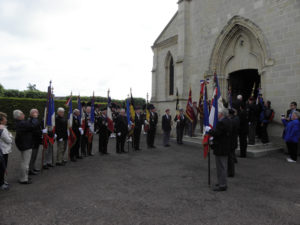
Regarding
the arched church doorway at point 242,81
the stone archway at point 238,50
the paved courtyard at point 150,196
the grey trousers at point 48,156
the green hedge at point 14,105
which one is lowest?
the paved courtyard at point 150,196

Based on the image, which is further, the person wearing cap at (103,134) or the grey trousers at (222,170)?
the person wearing cap at (103,134)

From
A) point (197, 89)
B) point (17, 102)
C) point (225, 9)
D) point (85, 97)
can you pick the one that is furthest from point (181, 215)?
point (85, 97)

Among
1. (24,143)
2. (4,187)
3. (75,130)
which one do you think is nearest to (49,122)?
(24,143)

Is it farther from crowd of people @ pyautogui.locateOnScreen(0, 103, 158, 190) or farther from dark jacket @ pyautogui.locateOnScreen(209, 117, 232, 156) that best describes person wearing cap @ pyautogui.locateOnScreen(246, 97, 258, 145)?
dark jacket @ pyautogui.locateOnScreen(209, 117, 232, 156)

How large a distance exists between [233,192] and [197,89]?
9476mm

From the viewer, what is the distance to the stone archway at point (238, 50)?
10.1m

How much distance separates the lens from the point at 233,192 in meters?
4.74

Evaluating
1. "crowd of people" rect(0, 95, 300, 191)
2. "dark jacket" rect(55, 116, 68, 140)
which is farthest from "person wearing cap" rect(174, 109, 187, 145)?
"dark jacket" rect(55, 116, 68, 140)

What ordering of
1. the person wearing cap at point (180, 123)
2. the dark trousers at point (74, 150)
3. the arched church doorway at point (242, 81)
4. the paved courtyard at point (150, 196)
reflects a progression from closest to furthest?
the paved courtyard at point (150, 196)
the dark trousers at point (74, 150)
the person wearing cap at point (180, 123)
the arched church doorway at point (242, 81)

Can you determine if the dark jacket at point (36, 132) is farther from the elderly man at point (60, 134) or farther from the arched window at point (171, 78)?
the arched window at point (171, 78)

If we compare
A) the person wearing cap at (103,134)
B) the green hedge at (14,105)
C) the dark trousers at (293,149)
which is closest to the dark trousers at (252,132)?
the dark trousers at (293,149)

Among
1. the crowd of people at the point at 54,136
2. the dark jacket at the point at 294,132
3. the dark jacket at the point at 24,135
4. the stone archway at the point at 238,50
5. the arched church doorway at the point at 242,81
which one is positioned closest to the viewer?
the crowd of people at the point at 54,136

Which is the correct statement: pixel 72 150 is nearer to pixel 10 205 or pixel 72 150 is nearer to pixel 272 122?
pixel 10 205

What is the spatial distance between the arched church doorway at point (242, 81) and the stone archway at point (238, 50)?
1.35 ft
